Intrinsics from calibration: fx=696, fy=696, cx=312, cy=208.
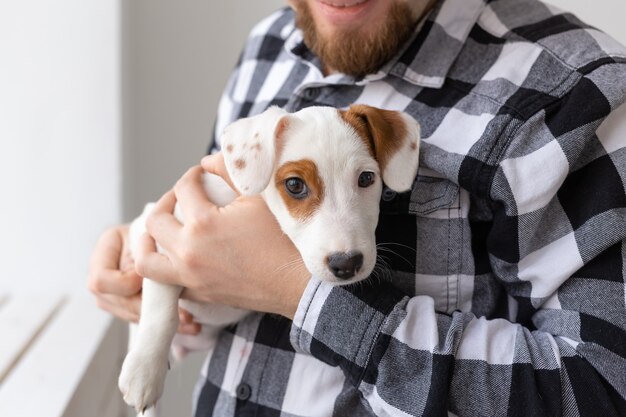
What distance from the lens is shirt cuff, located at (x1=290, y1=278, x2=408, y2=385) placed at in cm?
79

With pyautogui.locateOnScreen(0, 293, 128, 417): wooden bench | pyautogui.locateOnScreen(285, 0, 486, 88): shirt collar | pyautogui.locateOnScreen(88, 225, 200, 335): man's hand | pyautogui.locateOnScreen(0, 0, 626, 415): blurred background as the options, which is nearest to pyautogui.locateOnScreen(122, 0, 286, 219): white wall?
pyautogui.locateOnScreen(0, 0, 626, 415): blurred background

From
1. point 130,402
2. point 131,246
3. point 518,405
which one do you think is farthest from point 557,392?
point 131,246

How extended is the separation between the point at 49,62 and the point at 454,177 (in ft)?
3.05

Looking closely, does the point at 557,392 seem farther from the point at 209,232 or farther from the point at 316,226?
the point at 209,232

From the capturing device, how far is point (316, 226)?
770 mm

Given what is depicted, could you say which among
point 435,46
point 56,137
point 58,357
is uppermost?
point 435,46

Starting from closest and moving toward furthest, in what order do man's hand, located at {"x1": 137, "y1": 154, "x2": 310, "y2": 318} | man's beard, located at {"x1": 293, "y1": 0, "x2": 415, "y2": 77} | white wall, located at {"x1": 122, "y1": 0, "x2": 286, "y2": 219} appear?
man's hand, located at {"x1": 137, "y1": 154, "x2": 310, "y2": 318}, man's beard, located at {"x1": 293, "y1": 0, "x2": 415, "y2": 77}, white wall, located at {"x1": 122, "y1": 0, "x2": 286, "y2": 219}

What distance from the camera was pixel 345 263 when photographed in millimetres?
738

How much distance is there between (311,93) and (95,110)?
631 millimetres

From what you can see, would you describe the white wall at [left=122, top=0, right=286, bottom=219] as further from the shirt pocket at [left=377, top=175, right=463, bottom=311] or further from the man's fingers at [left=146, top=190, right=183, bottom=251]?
the shirt pocket at [left=377, top=175, right=463, bottom=311]

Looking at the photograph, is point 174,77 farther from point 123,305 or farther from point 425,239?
point 425,239

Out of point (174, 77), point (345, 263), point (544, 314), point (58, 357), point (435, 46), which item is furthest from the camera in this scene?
point (174, 77)

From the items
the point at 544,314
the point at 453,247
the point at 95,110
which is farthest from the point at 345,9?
the point at 95,110

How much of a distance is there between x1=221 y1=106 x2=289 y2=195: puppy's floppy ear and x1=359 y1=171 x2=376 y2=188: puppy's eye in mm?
102
